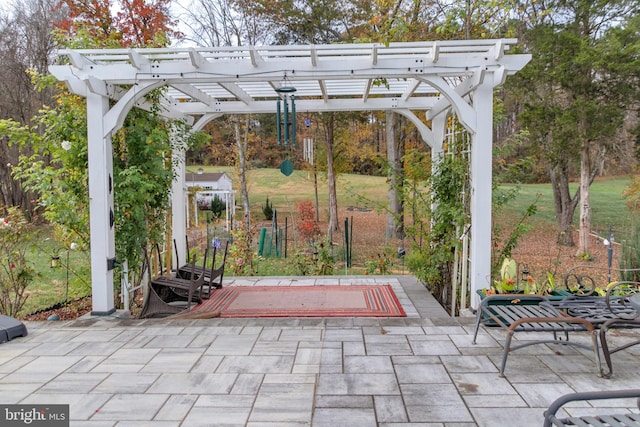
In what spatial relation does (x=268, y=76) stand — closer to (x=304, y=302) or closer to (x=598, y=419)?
(x=304, y=302)

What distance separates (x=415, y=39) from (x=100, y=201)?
8.74 meters

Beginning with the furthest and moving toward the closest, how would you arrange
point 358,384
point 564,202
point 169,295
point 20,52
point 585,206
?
point 20,52 < point 564,202 < point 585,206 < point 169,295 < point 358,384

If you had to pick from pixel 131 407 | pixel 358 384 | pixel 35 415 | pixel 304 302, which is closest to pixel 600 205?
pixel 304 302

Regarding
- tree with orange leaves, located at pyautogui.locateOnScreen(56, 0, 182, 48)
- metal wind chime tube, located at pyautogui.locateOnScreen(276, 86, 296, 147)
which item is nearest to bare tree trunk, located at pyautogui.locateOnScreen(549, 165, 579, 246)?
metal wind chime tube, located at pyautogui.locateOnScreen(276, 86, 296, 147)

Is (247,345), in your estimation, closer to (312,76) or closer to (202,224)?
(312,76)

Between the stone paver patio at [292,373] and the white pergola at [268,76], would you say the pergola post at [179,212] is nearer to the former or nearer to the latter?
the white pergola at [268,76]

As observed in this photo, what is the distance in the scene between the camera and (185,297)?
16.8 ft

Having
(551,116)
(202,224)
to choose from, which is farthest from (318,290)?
(202,224)

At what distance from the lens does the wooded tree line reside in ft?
34.5

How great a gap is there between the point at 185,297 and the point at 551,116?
970cm

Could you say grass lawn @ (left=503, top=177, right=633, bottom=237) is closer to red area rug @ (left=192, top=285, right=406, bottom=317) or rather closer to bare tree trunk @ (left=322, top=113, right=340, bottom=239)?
bare tree trunk @ (left=322, top=113, right=340, bottom=239)

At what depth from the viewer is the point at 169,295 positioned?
16.9 ft

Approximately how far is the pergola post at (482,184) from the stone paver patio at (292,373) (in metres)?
0.49

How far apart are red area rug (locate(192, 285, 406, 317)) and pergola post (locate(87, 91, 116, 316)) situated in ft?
2.92
